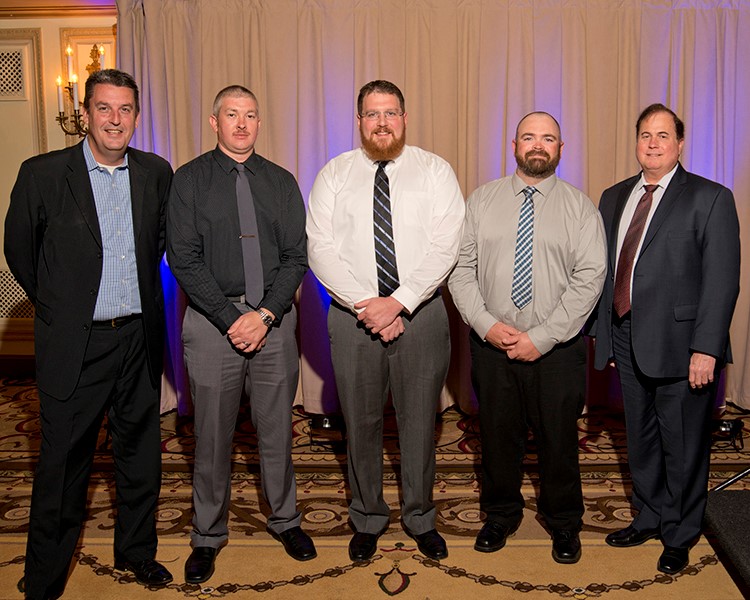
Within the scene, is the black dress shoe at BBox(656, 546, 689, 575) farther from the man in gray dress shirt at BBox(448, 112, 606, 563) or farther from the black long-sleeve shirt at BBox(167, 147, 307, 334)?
the black long-sleeve shirt at BBox(167, 147, 307, 334)

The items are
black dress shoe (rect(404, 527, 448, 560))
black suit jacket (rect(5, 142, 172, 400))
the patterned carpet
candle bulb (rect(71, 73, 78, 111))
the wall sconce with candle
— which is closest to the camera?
black suit jacket (rect(5, 142, 172, 400))

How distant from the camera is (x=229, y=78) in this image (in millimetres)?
4965

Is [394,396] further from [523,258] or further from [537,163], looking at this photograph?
[537,163]

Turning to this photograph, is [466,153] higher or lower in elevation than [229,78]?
lower

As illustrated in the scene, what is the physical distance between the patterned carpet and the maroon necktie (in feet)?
3.43

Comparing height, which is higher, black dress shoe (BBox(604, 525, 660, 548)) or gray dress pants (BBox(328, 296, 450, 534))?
gray dress pants (BBox(328, 296, 450, 534))

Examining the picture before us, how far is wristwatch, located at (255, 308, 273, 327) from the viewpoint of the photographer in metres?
3.02

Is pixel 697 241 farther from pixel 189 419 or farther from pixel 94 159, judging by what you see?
pixel 189 419

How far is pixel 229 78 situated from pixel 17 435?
2623mm

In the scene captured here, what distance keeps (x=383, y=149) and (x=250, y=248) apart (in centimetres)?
67

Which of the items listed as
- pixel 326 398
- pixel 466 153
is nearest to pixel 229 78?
pixel 466 153

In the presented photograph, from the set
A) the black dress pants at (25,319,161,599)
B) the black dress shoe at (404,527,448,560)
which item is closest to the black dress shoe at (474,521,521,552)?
the black dress shoe at (404,527,448,560)

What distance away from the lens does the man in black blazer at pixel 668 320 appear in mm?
2975

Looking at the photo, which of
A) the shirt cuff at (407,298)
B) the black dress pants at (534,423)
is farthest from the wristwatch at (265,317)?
the black dress pants at (534,423)
